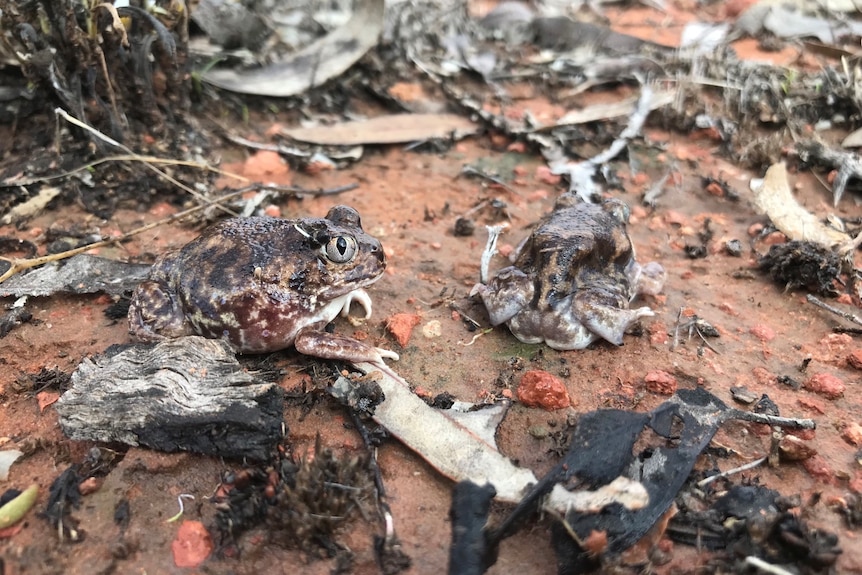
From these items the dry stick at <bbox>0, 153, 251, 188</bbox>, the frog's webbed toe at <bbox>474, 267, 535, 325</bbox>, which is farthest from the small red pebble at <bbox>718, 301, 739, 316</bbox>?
the dry stick at <bbox>0, 153, 251, 188</bbox>

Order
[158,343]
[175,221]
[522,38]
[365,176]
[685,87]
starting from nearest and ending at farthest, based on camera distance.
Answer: [158,343]
[175,221]
[365,176]
[685,87]
[522,38]

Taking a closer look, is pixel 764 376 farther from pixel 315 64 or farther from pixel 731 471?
pixel 315 64

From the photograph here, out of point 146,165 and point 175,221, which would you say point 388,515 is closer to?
point 175,221

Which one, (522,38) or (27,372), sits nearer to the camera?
(27,372)

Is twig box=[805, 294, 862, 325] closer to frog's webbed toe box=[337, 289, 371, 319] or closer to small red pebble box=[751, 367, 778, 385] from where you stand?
small red pebble box=[751, 367, 778, 385]

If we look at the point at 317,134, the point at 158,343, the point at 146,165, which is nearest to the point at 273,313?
the point at 158,343

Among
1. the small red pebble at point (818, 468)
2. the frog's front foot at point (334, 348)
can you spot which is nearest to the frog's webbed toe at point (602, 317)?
the small red pebble at point (818, 468)
